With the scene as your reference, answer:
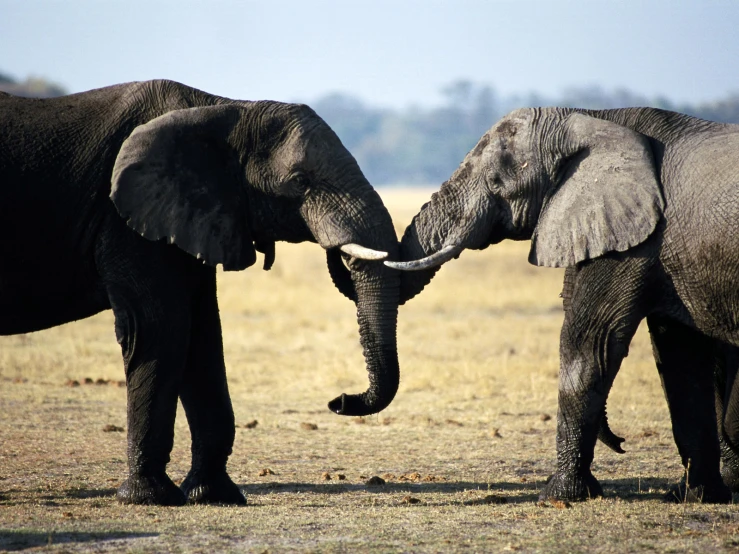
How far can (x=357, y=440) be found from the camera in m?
12.0

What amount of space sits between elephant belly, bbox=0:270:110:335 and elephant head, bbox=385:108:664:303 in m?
2.21

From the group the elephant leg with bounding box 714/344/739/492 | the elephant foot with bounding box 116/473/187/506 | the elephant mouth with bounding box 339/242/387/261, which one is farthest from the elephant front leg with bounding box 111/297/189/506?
the elephant leg with bounding box 714/344/739/492

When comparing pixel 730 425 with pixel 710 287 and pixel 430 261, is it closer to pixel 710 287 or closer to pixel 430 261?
pixel 710 287

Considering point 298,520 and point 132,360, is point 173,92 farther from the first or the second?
point 298,520

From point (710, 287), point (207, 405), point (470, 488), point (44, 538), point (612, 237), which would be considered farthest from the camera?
point (470, 488)

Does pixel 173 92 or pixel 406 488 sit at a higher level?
pixel 173 92

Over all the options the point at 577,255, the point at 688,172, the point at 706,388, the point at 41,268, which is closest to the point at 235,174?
the point at 41,268

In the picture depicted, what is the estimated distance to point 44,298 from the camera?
28.6 ft

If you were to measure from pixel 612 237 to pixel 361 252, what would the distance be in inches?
69.0

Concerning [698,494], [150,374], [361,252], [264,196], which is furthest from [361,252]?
[698,494]

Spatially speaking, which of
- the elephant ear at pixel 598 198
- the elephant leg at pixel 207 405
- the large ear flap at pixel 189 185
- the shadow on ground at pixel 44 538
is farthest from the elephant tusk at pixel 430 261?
the shadow on ground at pixel 44 538

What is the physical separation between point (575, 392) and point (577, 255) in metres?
0.97

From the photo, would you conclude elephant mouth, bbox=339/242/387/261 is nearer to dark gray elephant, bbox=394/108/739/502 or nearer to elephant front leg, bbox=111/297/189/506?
dark gray elephant, bbox=394/108/739/502

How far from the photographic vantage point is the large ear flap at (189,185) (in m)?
8.44
